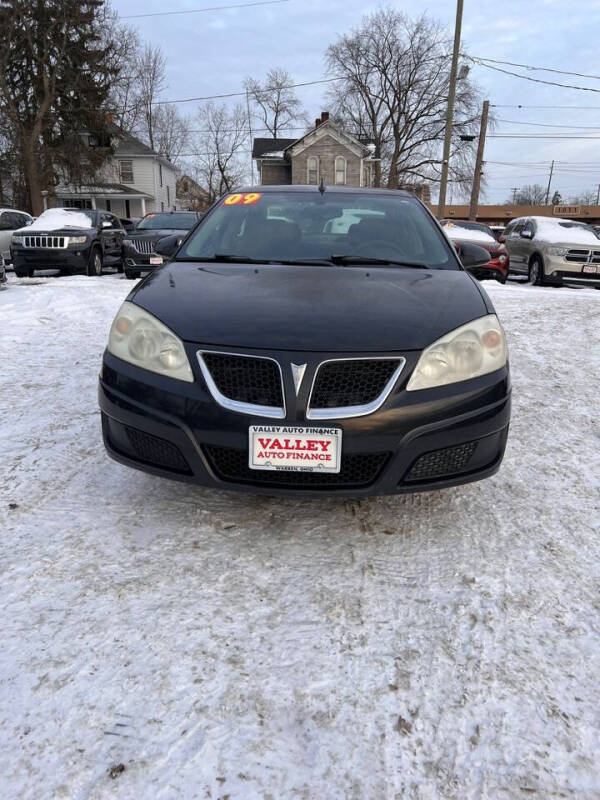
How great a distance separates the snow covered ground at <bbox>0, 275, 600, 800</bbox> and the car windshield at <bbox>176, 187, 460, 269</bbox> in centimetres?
135

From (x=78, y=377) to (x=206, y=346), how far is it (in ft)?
8.90

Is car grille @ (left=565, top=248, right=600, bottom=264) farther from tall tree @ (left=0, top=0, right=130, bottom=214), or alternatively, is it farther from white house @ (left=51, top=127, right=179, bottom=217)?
white house @ (left=51, top=127, right=179, bottom=217)

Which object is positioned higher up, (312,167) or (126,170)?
(312,167)

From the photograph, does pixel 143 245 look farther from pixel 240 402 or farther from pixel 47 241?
pixel 240 402

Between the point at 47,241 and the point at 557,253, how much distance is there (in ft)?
36.0

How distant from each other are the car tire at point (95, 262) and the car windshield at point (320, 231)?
982 cm

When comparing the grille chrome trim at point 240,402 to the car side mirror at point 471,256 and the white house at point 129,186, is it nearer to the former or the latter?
the car side mirror at point 471,256

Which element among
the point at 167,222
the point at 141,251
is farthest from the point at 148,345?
the point at 167,222

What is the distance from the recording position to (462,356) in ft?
7.48

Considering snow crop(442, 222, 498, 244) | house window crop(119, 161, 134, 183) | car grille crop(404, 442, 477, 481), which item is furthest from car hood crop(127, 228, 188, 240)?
house window crop(119, 161, 134, 183)

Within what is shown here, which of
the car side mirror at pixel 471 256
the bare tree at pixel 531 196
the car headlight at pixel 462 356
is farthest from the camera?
the bare tree at pixel 531 196

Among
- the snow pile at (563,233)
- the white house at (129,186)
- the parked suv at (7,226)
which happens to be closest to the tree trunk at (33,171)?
the white house at (129,186)

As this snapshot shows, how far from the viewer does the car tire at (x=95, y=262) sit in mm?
12634

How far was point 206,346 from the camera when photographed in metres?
2.21
